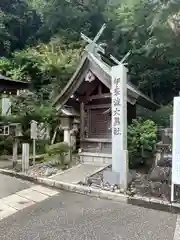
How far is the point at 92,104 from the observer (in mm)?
10188

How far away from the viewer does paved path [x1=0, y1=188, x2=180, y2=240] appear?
171 inches

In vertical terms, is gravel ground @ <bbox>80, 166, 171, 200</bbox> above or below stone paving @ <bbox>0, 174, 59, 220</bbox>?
above

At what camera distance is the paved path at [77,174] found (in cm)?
770

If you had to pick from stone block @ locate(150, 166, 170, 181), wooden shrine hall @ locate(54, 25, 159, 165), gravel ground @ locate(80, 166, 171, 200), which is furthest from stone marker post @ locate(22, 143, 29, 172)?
stone block @ locate(150, 166, 170, 181)

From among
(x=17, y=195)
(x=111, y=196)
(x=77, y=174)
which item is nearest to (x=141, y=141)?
(x=111, y=196)

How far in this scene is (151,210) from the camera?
221 inches

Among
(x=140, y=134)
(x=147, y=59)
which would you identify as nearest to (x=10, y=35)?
(x=147, y=59)

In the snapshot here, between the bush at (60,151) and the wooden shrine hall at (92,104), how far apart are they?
988 millimetres

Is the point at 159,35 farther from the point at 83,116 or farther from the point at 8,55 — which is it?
the point at 8,55

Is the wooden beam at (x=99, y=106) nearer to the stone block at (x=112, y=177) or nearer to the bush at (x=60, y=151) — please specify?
the bush at (x=60, y=151)

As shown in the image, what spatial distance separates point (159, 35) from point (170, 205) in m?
8.62

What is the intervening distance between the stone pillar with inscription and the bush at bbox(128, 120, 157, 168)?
1.00 meters

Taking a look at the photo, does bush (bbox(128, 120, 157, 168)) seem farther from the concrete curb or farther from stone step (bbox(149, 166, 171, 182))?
the concrete curb

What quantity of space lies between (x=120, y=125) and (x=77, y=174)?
2.29m
